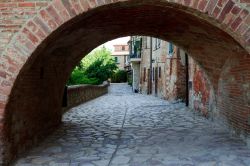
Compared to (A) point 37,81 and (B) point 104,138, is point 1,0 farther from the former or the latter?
(B) point 104,138

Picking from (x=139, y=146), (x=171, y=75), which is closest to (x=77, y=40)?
(x=139, y=146)

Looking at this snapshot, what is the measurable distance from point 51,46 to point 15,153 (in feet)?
8.27

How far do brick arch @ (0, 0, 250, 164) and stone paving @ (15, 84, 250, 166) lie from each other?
1.72 feet

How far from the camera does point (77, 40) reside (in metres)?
9.44

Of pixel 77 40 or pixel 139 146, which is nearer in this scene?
pixel 139 146

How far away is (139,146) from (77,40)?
10.3ft

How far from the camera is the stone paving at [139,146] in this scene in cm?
677

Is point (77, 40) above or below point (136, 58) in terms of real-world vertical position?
below

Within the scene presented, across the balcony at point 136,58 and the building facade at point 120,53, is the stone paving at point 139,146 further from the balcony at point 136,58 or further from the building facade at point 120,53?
the building facade at point 120,53

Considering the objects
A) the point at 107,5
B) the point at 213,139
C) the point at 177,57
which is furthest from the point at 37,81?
the point at 177,57

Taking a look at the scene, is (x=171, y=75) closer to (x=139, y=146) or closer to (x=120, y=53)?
(x=139, y=146)

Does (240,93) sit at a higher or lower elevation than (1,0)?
lower

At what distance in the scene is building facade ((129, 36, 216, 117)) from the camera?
43.1 ft

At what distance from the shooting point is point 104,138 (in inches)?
350
